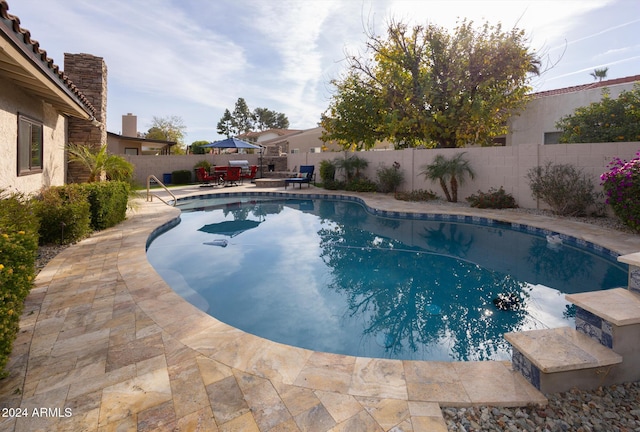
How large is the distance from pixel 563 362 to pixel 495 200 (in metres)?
9.27

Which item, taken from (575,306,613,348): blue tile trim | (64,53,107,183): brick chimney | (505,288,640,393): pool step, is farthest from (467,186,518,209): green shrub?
(64,53,107,183): brick chimney

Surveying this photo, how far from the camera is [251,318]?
4348 millimetres

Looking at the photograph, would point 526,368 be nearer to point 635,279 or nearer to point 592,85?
point 635,279

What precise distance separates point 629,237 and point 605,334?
562cm

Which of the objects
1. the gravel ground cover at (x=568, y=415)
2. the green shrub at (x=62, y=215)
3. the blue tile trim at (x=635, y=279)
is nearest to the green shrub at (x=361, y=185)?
the green shrub at (x=62, y=215)

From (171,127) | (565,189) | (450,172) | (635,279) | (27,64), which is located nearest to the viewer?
(635,279)

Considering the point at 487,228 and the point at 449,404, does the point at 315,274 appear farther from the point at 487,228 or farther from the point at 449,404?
the point at 487,228

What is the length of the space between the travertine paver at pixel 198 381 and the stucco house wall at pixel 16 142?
3048 mm

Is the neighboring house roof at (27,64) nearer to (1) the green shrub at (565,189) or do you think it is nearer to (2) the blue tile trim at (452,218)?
(2) the blue tile trim at (452,218)

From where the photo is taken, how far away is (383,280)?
565 centimetres

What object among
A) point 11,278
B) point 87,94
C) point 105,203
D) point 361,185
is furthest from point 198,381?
point 361,185

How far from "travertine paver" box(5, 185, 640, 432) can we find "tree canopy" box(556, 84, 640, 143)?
410 inches

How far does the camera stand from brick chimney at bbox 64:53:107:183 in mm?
10008

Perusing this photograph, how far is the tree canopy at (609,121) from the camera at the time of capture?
9.38 meters
